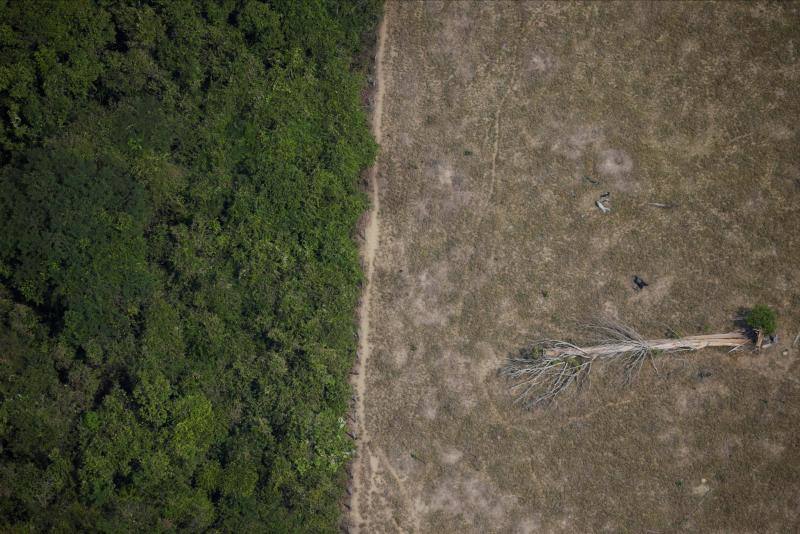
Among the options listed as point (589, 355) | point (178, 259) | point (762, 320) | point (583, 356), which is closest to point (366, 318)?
point (178, 259)

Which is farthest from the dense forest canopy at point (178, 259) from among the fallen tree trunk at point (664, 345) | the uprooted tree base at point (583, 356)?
the fallen tree trunk at point (664, 345)

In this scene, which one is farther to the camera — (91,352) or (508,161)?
(508,161)

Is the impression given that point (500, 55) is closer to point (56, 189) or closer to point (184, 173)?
point (184, 173)

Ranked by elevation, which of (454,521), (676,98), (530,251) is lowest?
(454,521)

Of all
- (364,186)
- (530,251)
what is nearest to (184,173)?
(364,186)

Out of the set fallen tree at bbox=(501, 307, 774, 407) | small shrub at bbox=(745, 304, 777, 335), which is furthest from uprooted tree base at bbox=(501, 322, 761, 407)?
small shrub at bbox=(745, 304, 777, 335)

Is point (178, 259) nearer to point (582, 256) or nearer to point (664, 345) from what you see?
point (582, 256)

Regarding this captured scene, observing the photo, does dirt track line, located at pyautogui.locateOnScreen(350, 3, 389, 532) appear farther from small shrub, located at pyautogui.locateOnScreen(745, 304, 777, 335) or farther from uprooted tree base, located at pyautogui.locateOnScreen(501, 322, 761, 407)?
small shrub, located at pyautogui.locateOnScreen(745, 304, 777, 335)
